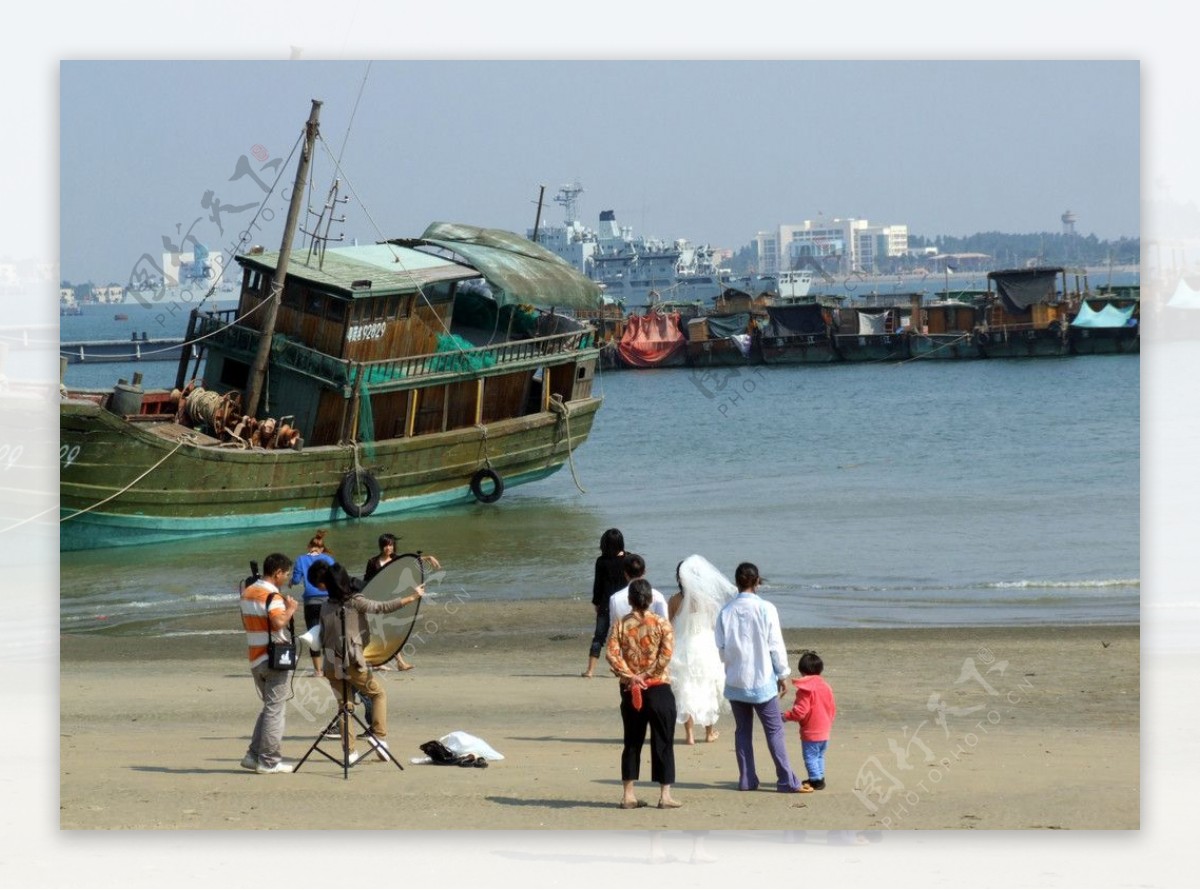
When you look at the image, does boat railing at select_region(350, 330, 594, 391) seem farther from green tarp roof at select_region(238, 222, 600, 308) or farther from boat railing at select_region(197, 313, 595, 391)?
green tarp roof at select_region(238, 222, 600, 308)

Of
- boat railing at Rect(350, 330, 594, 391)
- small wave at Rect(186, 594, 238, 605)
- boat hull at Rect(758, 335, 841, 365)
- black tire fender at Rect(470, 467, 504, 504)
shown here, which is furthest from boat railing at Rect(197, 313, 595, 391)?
boat hull at Rect(758, 335, 841, 365)

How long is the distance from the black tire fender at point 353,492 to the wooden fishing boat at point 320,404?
2 centimetres

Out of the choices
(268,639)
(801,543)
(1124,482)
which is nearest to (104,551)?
(801,543)

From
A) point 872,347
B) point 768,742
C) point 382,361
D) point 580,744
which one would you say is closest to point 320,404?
point 382,361

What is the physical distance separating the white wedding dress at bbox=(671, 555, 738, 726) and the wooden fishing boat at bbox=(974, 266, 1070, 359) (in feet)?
178

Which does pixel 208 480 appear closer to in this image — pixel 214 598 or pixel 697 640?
pixel 214 598

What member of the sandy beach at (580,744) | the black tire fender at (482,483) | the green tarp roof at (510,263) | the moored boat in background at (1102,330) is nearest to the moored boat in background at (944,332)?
A: the moored boat in background at (1102,330)

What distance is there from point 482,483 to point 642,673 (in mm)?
16711

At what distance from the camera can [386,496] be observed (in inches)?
860

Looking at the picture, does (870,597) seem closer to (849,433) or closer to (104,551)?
(104,551)

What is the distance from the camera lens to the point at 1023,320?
205ft

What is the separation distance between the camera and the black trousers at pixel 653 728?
6.93 m

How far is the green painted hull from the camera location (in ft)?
62.2

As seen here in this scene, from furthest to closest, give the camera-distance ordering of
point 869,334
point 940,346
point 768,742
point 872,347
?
1. point 940,346
2. point 872,347
3. point 869,334
4. point 768,742
